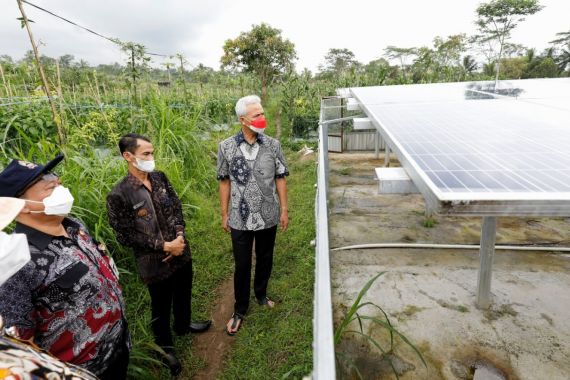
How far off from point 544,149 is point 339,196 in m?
4.05

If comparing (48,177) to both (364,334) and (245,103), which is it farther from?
(364,334)

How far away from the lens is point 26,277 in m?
1.35

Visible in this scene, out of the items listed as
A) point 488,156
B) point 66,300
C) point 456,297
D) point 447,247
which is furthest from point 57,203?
point 447,247

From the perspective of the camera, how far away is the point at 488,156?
1780 mm

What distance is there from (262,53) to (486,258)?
17.2 metres

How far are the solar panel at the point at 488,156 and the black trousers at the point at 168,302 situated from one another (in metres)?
1.82

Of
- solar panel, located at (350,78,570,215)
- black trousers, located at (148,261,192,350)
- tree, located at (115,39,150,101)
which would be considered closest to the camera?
solar panel, located at (350,78,570,215)

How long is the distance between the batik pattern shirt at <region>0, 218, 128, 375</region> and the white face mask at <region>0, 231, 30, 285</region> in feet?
1.06

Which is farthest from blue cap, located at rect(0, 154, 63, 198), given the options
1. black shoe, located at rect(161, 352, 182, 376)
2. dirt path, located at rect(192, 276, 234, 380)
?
dirt path, located at rect(192, 276, 234, 380)

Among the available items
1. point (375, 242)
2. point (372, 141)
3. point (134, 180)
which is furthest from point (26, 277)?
point (372, 141)

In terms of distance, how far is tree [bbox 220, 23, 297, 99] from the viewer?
17414 mm

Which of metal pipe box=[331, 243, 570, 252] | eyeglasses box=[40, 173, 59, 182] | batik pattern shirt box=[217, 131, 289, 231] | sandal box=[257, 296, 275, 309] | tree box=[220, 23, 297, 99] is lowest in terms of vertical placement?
sandal box=[257, 296, 275, 309]

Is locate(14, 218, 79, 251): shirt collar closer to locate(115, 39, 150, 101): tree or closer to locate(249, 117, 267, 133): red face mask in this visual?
locate(249, 117, 267, 133): red face mask

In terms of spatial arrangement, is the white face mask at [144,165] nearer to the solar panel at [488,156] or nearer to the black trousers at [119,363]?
the black trousers at [119,363]
